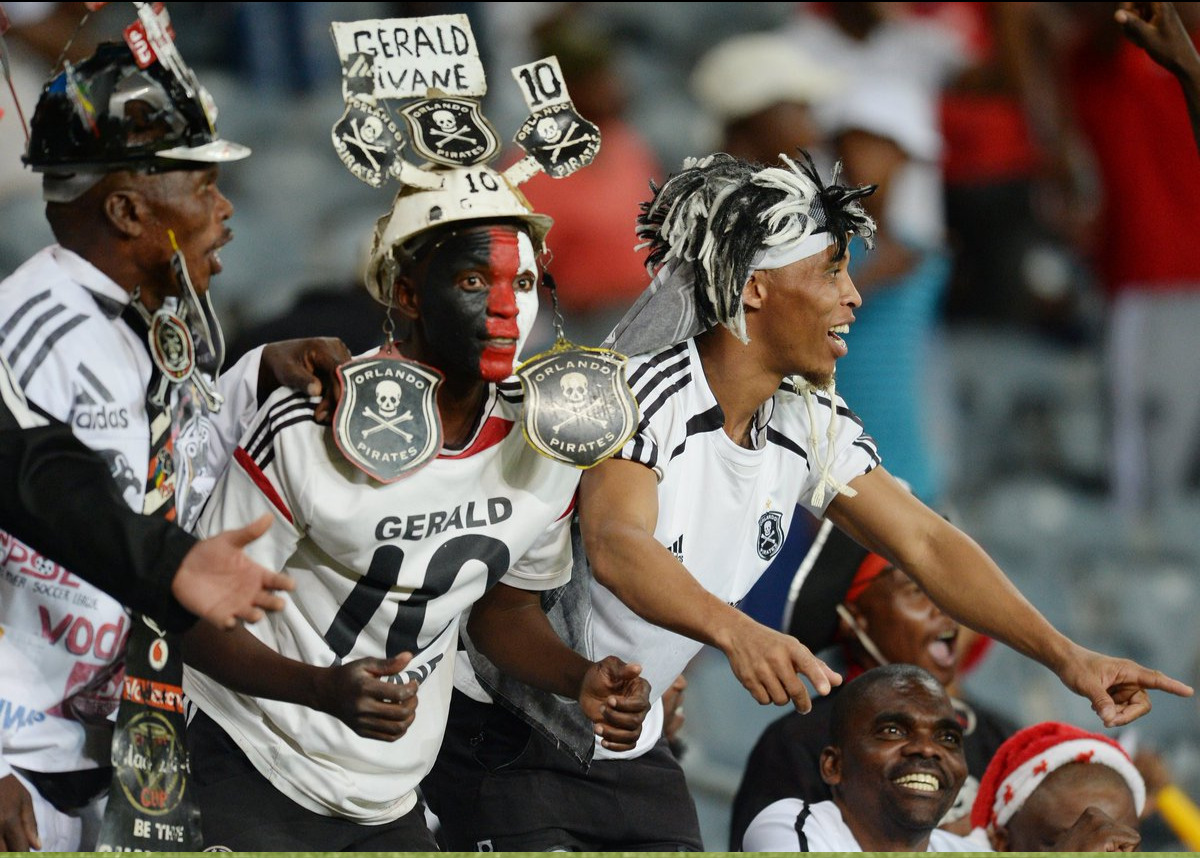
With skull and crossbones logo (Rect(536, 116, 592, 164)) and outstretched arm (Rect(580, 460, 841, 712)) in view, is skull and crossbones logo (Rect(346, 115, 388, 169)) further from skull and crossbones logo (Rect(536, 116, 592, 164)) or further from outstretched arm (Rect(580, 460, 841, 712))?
outstretched arm (Rect(580, 460, 841, 712))

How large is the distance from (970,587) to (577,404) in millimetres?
840

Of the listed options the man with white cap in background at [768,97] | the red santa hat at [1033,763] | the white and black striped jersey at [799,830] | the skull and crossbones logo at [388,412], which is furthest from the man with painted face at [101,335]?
the man with white cap in background at [768,97]

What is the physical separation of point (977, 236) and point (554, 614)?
3.71m

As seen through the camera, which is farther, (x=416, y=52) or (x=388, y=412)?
(x=416, y=52)

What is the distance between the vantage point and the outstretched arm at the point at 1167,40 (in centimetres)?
350

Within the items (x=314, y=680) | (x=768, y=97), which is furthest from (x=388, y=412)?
(x=768, y=97)

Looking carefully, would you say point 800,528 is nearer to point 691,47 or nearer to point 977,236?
point 977,236

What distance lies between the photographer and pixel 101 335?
2945 mm

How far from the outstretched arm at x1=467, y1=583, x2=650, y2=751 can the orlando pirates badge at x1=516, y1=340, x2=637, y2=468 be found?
0.32 meters

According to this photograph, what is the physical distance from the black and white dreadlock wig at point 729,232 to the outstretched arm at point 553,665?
0.48 metres

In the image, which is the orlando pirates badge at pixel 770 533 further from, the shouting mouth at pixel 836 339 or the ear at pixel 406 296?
the ear at pixel 406 296

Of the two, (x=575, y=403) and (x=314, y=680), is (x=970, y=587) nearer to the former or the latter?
(x=575, y=403)

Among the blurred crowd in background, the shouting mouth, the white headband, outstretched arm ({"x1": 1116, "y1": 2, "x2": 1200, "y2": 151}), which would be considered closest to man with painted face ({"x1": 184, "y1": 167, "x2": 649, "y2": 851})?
the white headband

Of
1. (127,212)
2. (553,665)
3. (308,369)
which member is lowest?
(553,665)
